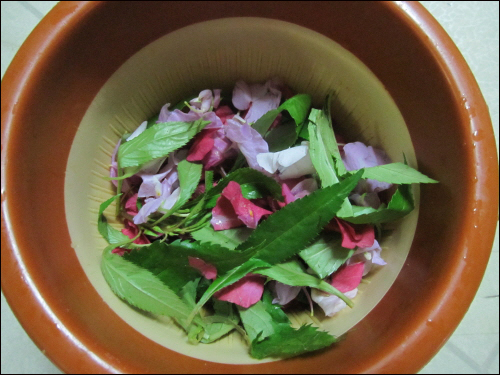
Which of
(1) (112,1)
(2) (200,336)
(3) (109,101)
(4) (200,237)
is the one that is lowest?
(2) (200,336)

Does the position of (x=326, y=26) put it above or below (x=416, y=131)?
above

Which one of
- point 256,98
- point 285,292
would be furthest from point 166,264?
point 256,98

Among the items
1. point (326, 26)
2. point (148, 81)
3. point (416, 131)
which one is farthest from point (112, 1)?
point (416, 131)

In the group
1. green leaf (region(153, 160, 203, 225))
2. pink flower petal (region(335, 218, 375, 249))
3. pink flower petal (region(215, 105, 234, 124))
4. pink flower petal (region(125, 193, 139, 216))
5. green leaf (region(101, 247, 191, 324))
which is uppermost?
pink flower petal (region(215, 105, 234, 124))

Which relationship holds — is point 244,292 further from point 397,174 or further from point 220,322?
point 397,174

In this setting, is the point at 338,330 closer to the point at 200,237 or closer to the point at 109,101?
the point at 200,237

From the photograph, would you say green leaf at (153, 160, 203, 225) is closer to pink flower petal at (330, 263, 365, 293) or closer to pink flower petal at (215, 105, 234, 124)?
pink flower petal at (215, 105, 234, 124)

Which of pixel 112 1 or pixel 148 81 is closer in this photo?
pixel 112 1

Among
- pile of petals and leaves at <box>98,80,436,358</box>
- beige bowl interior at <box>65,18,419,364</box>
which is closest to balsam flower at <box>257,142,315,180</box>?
pile of petals and leaves at <box>98,80,436,358</box>
